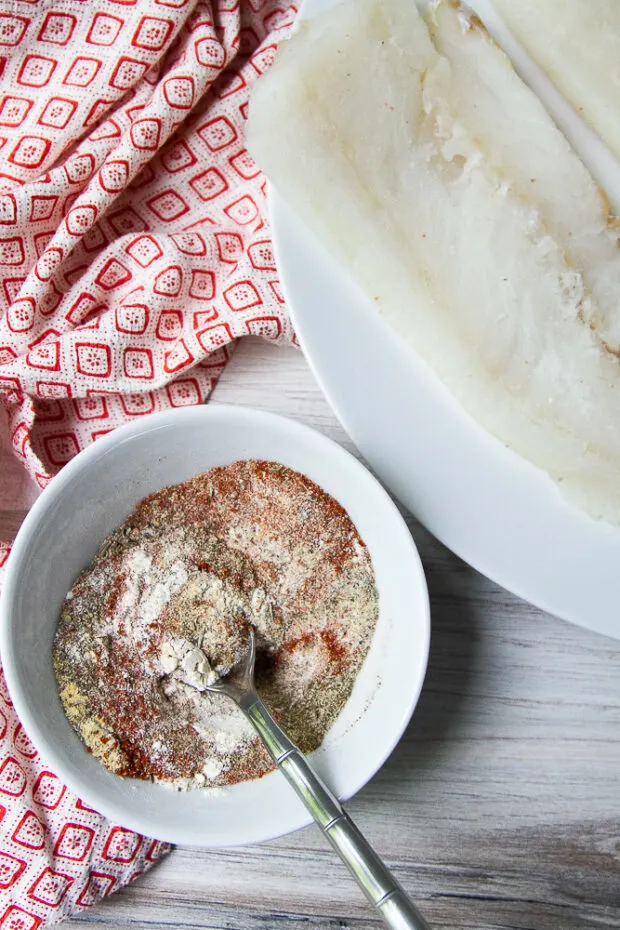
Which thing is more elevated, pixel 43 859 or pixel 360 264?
pixel 360 264

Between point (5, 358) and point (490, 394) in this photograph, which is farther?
point (5, 358)

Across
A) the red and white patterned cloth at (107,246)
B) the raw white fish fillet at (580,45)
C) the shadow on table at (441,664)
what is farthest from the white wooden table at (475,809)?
the raw white fish fillet at (580,45)

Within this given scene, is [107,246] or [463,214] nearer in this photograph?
[463,214]

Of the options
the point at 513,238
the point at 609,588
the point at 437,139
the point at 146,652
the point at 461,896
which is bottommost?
the point at 461,896

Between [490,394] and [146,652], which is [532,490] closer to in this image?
[490,394]

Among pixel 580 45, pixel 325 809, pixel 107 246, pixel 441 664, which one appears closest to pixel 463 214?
pixel 580 45

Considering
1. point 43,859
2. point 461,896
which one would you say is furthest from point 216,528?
point 461,896

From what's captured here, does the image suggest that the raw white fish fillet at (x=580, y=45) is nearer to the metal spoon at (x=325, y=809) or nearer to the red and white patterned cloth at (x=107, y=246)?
the red and white patterned cloth at (x=107, y=246)

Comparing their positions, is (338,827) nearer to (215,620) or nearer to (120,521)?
(215,620)

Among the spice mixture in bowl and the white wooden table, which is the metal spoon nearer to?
the spice mixture in bowl
